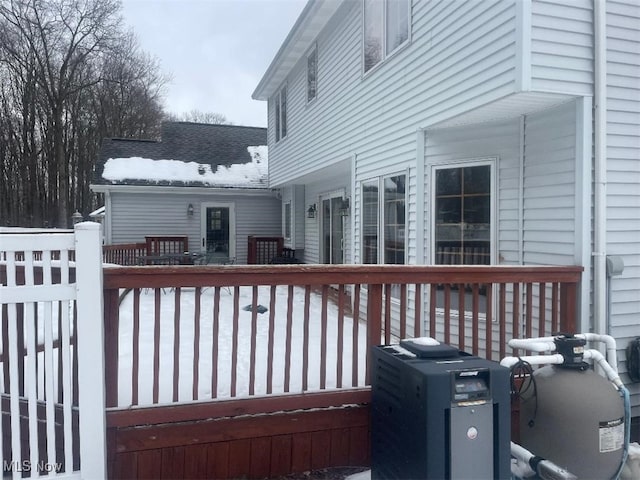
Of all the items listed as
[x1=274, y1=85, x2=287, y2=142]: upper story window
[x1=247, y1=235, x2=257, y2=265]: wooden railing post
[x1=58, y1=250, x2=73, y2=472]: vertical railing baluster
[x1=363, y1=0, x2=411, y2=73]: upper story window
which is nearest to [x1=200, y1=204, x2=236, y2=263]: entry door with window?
[x1=247, y1=235, x2=257, y2=265]: wooden railing post

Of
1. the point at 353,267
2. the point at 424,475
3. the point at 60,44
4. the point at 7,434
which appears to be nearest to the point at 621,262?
the point at 353,267

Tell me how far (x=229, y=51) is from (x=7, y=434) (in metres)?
9.55

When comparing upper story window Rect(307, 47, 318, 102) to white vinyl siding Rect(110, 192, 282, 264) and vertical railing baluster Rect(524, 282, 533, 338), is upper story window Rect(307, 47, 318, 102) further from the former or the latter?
vertical railing baluster Rect(524, 282, 533, 338)

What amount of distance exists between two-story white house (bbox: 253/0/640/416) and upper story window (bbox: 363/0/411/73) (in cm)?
2

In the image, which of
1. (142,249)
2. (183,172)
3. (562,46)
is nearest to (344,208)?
(562,46)

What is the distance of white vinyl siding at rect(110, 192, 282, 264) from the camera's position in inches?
527

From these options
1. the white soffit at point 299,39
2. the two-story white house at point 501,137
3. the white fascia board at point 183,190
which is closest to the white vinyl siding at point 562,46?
the two-story white house at point 501,137

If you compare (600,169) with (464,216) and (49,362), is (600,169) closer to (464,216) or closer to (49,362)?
(464,216)

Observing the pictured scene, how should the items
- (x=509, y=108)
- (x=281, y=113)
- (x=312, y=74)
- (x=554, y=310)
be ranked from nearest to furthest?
(x=554, y=310) → (x=509, y=108) → (x=312, y=74) → (x=281, y=113)

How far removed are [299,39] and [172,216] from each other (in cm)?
718

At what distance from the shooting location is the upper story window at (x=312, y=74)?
8531mm

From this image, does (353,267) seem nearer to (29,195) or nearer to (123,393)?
(123,393)

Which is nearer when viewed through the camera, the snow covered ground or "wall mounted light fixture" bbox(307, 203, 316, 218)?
the snow covered ground

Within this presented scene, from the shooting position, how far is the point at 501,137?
14.3ft
